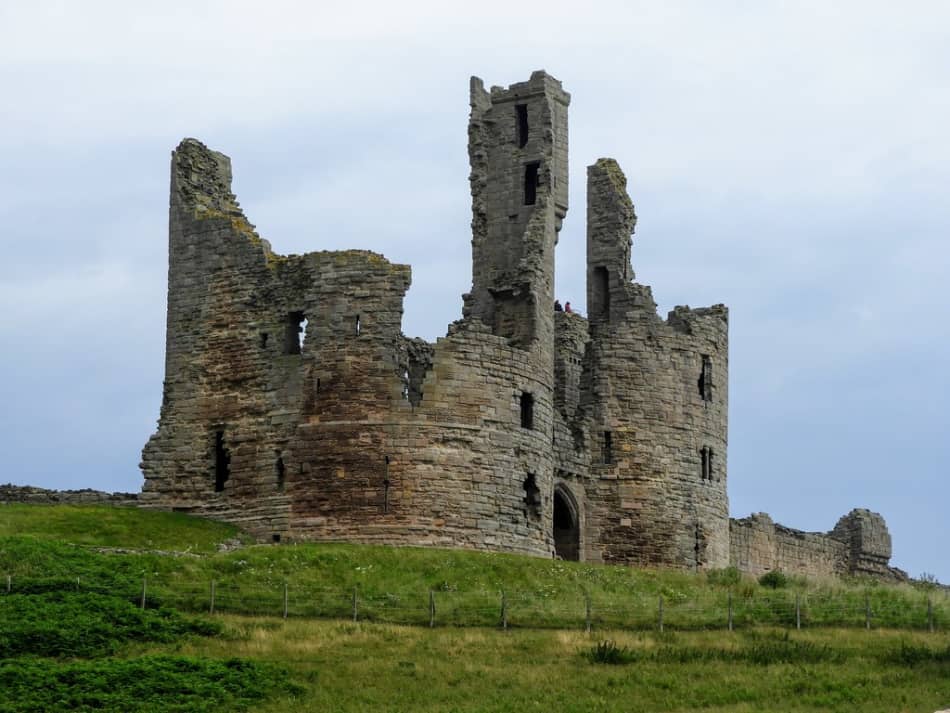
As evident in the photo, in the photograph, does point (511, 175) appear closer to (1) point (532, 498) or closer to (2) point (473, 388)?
(2) point (473, 388)

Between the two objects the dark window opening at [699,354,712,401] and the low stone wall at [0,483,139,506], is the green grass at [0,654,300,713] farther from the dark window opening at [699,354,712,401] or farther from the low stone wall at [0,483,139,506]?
the dark window opening at [699,354,712,401]

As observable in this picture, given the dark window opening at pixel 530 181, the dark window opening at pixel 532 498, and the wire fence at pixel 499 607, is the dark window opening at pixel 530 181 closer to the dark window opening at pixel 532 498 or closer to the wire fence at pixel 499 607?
the dark window opening at pixel 532 498

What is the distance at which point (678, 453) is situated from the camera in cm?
5847

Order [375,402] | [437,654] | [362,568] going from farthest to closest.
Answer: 1. [375,402]
2. [362,568]
3. [437,654]

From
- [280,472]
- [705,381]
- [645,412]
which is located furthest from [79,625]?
[705,381]

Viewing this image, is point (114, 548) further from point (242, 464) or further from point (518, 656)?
point (518, 656)

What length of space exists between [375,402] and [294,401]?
2.11 m

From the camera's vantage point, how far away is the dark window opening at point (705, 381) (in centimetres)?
5981

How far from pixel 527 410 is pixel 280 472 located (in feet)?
19.4

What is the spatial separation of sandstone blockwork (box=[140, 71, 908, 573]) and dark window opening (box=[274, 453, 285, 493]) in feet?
0.17

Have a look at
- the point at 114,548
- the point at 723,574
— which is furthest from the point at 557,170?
the point at 114,548

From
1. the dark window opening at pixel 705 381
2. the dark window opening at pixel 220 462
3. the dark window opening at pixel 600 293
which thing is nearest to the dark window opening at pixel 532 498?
the dark window opening at pixel 220 462

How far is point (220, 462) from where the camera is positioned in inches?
2104

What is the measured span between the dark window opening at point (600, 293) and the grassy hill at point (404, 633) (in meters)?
10.4
